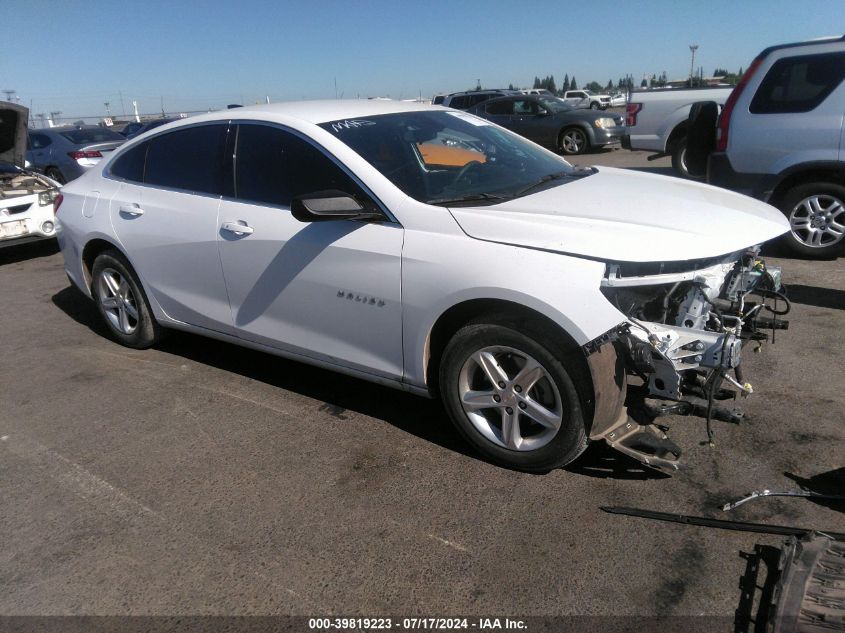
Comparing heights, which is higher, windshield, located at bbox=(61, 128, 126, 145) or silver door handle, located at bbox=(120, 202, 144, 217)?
windshield, located at bbox=(61, 128, 126, 145)

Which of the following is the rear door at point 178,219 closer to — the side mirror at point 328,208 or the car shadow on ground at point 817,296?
the side mirror at point 328,208

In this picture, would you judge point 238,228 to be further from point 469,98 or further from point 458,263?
point 469,98

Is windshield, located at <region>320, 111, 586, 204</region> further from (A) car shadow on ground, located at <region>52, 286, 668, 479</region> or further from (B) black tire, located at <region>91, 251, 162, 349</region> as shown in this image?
(B) black tire, located at <region>91, 251, 162, 349</region>

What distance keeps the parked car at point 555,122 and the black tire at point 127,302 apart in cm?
1363

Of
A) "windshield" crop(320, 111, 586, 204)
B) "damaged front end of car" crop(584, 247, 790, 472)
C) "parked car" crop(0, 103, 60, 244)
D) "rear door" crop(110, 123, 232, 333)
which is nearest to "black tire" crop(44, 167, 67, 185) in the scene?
"parked car" crop(0, 103, 60, 244)

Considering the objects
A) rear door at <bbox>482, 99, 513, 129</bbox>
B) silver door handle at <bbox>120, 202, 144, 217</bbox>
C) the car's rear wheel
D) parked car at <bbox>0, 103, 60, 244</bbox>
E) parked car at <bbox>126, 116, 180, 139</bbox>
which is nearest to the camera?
silver door handle at <bbox>120, 202, 144, 217</bbox>

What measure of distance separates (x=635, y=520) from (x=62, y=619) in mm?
2284

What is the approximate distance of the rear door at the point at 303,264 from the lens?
11.2 feet

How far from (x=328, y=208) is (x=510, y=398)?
127 centimetres

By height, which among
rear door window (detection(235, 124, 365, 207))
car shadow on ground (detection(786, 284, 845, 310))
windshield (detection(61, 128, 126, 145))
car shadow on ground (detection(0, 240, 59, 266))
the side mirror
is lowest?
car shadow on ground (detection(0, 240, 59, 266))

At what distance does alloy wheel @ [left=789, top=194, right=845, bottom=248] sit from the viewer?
239 inches

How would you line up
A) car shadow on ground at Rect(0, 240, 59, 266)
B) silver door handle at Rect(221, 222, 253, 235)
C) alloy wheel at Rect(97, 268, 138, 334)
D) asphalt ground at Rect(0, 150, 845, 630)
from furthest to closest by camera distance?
car shadow on ground at Rect(0, 240, 59, 266), alloy wheel at Rect(97, 268, 138, 334), silver door handle at Rect(221, 222, 253, 235), asphalt ground at Rect(0, 150, 845, 630)

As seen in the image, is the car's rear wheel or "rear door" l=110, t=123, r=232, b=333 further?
the car's rear wheel

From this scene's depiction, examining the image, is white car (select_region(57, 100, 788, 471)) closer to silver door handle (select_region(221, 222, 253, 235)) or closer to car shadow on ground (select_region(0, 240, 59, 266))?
silver door handle (select_region(221, 222, 253, 235))
